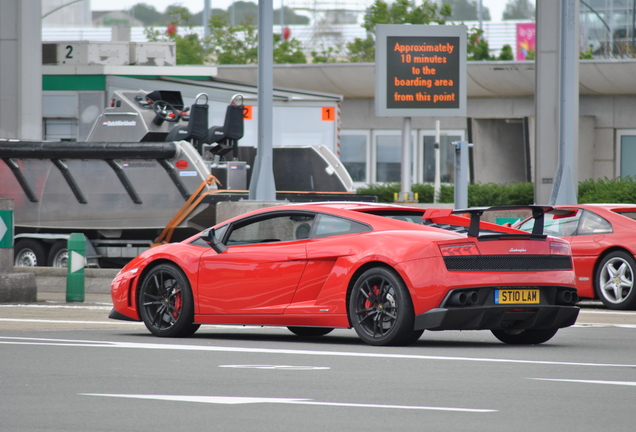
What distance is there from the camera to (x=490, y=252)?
959cm

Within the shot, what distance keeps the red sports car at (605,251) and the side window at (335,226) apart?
5375mm

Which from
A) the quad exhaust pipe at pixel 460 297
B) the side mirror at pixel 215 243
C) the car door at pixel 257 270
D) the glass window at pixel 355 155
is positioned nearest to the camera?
the quad exhaust pipe at pixel 460 297

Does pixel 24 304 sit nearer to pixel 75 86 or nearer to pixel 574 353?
pixel 574 353

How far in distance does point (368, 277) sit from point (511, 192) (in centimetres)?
2709

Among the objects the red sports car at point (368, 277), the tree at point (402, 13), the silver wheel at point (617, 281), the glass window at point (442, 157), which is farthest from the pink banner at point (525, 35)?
the red sports car at point (368, 277)

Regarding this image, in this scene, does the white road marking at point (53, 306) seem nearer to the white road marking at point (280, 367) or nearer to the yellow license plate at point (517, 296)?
the yellow license plate at point (517, 296)

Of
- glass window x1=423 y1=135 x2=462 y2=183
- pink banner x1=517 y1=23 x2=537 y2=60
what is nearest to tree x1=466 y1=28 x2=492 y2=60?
glass window x1=423 y1=135 x2=462 y2=183

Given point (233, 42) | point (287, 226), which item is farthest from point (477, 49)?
point (287, 226)

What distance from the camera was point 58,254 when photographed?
20.3 metres

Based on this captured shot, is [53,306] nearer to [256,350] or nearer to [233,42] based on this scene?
[256,350]

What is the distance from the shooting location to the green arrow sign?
15141 millimetres

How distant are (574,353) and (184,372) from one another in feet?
10.6

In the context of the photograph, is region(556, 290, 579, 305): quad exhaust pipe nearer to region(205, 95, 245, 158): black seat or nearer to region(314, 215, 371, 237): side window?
region(314, 215, 371, 237): side window

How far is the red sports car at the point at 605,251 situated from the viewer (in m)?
14.7
